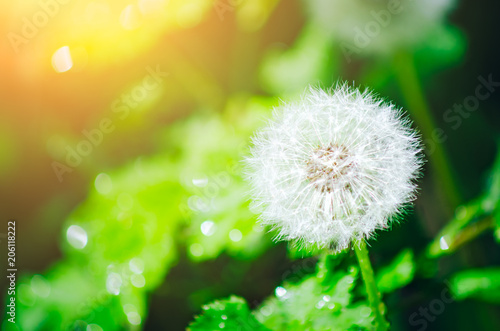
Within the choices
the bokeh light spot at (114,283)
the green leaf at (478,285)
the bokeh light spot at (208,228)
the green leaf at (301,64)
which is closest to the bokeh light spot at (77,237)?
the bokeh light spot at (114,283)

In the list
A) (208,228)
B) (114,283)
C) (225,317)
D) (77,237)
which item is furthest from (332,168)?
(77,237)

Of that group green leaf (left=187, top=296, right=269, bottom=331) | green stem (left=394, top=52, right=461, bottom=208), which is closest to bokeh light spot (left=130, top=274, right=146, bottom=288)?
→ green leaf (left=187, top=296, right=269, bottom=331)

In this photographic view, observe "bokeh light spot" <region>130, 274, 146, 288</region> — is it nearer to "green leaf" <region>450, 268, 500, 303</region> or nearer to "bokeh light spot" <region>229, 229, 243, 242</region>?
"bokeh light spot" <region>229, 229, 243, 242</region>

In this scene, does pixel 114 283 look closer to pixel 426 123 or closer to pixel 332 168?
pixel 332 168

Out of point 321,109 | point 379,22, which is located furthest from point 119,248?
point 379,22

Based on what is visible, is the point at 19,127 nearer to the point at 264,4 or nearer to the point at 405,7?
the point at 264,4

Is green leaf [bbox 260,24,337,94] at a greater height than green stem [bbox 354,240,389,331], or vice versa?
green leaf [bbox 260,24,337,94]
